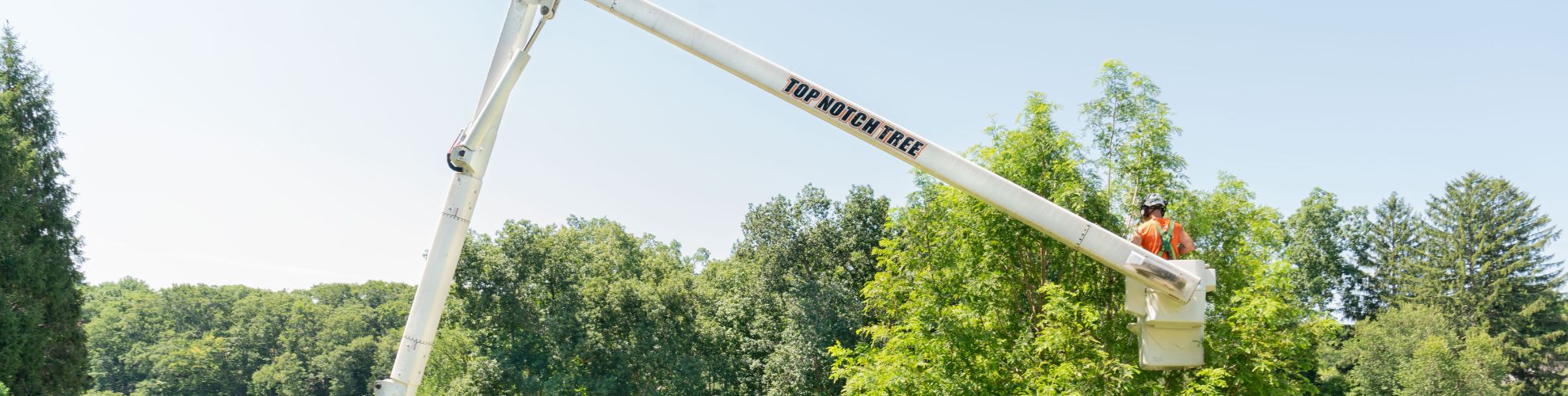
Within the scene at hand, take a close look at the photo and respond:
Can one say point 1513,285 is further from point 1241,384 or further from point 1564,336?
point 1241,384

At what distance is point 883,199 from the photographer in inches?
1398

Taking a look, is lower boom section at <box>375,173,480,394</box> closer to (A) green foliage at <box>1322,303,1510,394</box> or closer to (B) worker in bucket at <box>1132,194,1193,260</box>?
(B) worker in bucket at <box>1132,194,1193,260</box>

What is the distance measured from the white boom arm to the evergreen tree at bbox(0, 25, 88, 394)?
2153 cm

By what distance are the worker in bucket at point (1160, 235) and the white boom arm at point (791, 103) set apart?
0.38 m

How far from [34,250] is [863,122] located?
85.4ft

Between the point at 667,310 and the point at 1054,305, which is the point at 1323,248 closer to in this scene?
the point at 667,310

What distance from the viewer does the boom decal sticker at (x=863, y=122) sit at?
930 cm

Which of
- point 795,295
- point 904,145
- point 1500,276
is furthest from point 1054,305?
point 1500,276

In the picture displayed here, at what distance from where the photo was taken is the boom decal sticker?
9297 mm

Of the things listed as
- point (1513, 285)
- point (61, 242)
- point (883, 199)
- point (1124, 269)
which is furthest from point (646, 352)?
point (1513, 285)

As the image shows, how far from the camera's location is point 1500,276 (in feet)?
161

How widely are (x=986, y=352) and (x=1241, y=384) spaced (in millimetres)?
3080

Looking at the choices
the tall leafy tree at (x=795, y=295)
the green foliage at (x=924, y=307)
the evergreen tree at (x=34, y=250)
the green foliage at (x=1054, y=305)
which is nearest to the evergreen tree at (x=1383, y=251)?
the green foliage at (x=924, y=307)

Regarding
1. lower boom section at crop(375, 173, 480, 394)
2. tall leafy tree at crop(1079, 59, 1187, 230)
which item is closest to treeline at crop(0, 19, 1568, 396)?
tall leafy tree at crop(1079, 59, 1187, 230)
